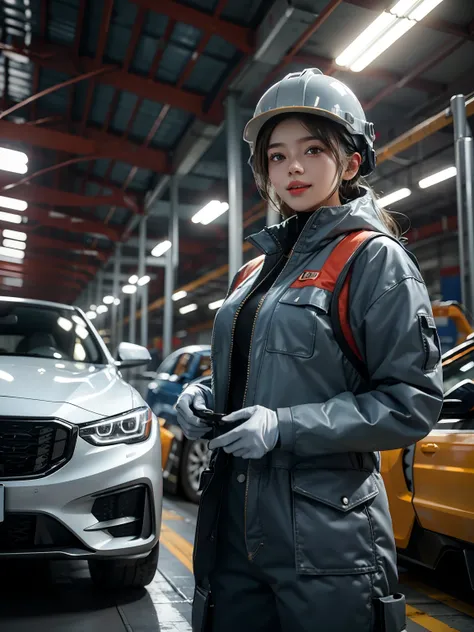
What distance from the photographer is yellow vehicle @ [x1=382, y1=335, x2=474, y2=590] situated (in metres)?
3.07

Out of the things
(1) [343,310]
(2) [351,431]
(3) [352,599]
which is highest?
(1) [343,310]

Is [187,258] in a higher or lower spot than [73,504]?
higher

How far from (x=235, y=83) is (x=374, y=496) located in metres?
10.3

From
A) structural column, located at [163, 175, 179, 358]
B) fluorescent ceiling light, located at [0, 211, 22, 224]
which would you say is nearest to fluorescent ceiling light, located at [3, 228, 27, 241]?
fluorescent ceiling light, located at [0, 211, 22, 224]

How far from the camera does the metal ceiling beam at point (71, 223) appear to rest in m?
20.4

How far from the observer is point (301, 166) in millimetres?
1460

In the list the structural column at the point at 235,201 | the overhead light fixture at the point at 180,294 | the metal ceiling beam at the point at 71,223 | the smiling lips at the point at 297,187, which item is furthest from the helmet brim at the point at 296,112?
the overhead light fixture at the point at 180,294

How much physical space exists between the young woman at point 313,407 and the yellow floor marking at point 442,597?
8.46 ft

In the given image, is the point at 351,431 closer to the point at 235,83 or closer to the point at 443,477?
the point at 443,477

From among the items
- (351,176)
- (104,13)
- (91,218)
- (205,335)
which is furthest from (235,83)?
(205,335)

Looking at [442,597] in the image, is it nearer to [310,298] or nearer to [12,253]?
[310,298]

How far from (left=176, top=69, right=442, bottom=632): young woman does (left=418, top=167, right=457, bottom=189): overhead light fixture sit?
1176cm

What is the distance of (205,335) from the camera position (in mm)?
39000

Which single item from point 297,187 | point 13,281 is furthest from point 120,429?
point 13,281
